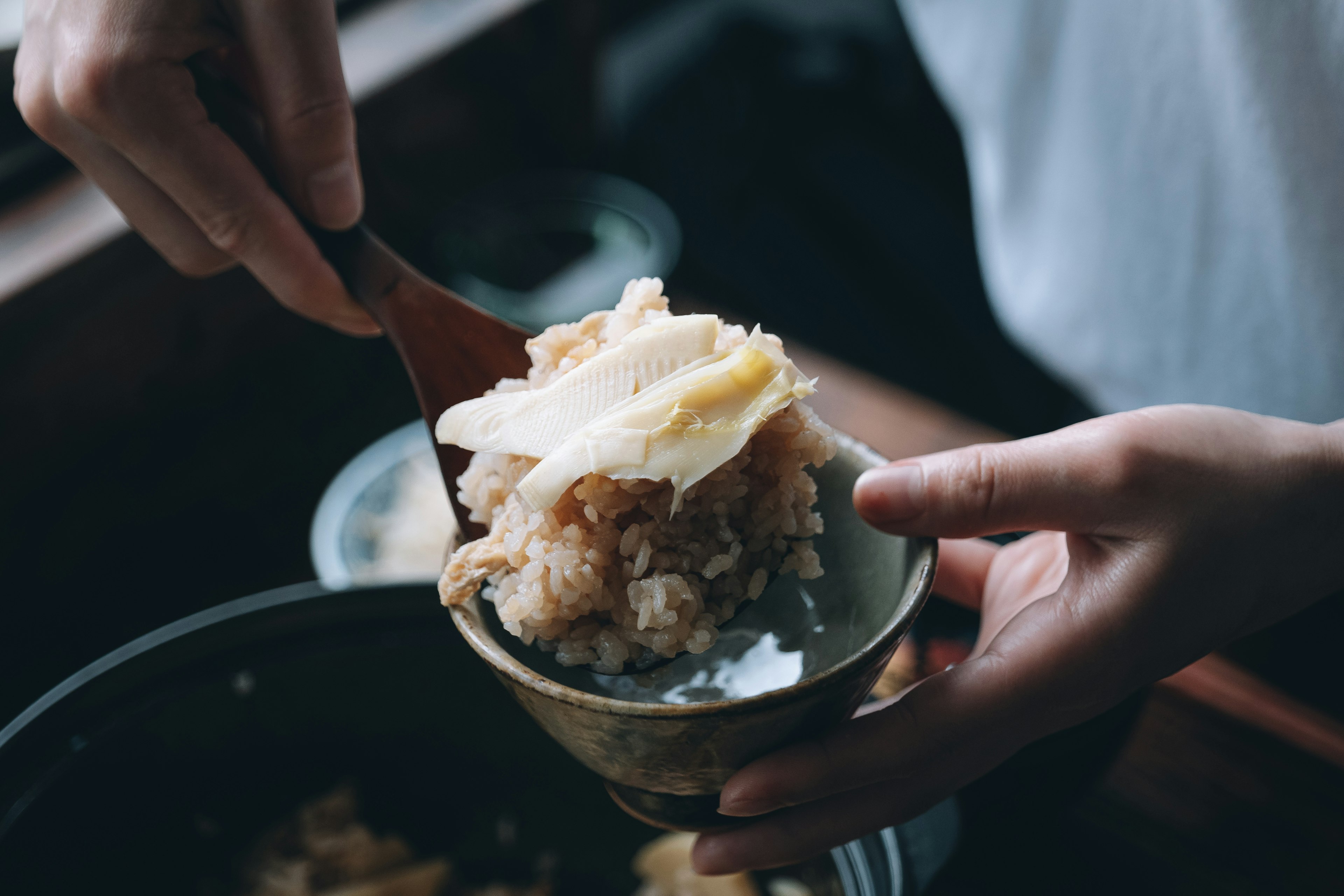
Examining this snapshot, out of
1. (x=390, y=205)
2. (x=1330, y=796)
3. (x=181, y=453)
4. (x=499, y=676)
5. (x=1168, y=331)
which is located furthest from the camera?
(x=390, y=205)

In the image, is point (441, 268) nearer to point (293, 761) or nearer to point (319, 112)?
point (319, 112)

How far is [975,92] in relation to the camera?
1.52 metres

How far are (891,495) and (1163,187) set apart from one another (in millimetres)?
868

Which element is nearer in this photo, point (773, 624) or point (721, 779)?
point (721, 779)

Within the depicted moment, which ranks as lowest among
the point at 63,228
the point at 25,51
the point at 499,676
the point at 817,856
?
the point at 817,856

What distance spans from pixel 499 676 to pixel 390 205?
5.23 feet

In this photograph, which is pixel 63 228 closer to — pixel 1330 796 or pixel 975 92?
pixel 975 92

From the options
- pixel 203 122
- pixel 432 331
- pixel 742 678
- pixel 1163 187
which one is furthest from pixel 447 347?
pixel 1163 187

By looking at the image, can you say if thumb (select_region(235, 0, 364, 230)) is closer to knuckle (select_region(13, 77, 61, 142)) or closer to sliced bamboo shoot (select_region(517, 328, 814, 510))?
knuckle (select_region(13, 77, 61, 142))

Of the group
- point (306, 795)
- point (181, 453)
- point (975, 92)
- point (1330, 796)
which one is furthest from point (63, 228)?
point (1330, 796)

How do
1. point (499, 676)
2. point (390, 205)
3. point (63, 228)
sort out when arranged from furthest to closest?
point (390, 205) → point (63, 228) → point (499, 676)

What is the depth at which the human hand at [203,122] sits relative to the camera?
2.86 ft

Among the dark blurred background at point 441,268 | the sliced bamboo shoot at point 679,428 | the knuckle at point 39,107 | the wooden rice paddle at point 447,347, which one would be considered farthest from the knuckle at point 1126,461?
the knuckle at point 39,107

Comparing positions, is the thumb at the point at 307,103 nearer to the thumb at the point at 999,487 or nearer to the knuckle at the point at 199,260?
the knuckle at the point at 199,260
